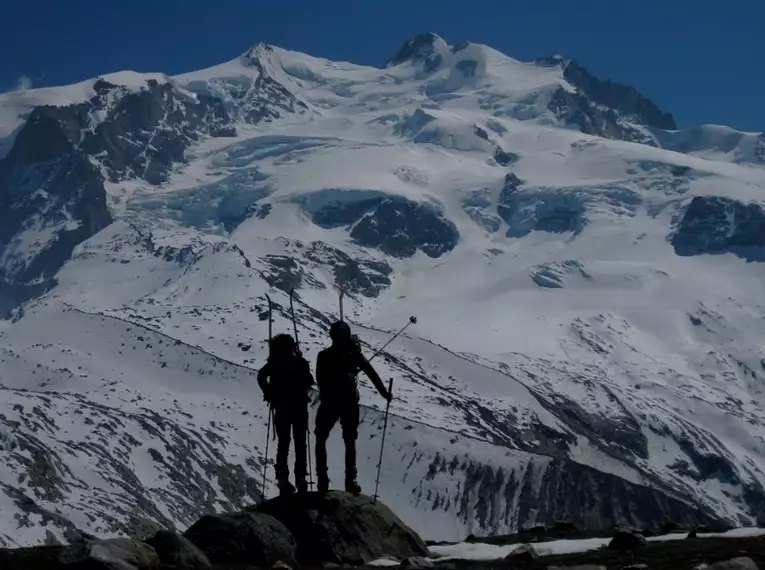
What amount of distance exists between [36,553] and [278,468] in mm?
6987

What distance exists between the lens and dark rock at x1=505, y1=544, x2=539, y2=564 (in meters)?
28.1

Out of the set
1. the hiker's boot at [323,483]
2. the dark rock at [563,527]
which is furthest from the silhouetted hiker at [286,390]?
the dark rock at [563,527]

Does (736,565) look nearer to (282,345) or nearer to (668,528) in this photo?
(282,345)

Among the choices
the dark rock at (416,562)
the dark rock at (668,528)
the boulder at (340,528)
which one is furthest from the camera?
the dark rock at (668,528)

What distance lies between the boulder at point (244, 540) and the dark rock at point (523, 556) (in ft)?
15.9

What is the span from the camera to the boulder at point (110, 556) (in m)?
23.2

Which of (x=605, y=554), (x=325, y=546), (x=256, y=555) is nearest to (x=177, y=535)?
(x=256, y=555)

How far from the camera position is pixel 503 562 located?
2823 centimetres

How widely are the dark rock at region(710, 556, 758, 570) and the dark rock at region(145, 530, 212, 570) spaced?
9.84 m

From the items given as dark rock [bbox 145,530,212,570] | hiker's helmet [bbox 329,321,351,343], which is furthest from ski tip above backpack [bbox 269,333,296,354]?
dark rock [bbox 145,530,212,570]

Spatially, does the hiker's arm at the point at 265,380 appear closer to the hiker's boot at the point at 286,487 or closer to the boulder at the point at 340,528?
the hiker's boot at the point at 286,487

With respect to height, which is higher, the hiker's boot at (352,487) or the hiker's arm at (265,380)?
the hiker's arm at (265,380)

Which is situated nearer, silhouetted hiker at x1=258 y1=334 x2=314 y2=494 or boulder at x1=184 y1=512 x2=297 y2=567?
boulder at x1=184 y1=512 x2=297 y2=567

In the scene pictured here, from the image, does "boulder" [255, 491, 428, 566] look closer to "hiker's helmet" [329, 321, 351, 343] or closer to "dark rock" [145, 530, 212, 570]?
"dark rock" [145, 530, 212, 570]
